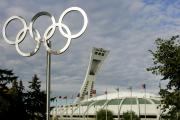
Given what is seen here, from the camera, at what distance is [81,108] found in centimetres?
16325

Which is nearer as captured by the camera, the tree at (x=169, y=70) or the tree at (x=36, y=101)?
the tree at (x=169, y=70)

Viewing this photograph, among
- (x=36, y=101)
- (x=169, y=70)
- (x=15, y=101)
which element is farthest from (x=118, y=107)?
(x=169, y=70)

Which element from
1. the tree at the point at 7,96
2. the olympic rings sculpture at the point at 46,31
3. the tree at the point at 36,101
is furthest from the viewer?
the tree at the point at 36,101

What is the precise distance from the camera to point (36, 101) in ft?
219

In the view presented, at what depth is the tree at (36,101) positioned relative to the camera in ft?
207

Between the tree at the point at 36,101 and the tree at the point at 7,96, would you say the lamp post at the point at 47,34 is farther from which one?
the tree at the point at 36,101

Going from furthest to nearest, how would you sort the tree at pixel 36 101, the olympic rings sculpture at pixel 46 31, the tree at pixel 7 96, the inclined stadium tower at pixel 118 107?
the inclined stadium tower at pixel 118 107, the tree at pixel 36 101, the tree at pixel 7 96, the olympic rings sculpture at pixel 46 31

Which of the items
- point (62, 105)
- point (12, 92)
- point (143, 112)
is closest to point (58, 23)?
point (12, 92)

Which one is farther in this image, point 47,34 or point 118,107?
point 118,107

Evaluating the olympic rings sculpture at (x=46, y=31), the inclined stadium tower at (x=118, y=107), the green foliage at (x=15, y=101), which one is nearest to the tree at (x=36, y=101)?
the green foliage at (x=15, y=101)

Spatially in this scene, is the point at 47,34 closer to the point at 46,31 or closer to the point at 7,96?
the point at 46,31

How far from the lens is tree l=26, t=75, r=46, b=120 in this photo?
207ft

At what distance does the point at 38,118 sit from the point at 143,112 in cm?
8025

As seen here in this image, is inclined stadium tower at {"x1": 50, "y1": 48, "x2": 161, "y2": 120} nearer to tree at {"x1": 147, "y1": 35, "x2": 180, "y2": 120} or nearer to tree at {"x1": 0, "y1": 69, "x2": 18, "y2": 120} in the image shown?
tree at {"x1": 0, "y1": 69, "x2": 18, "y2": 120}
